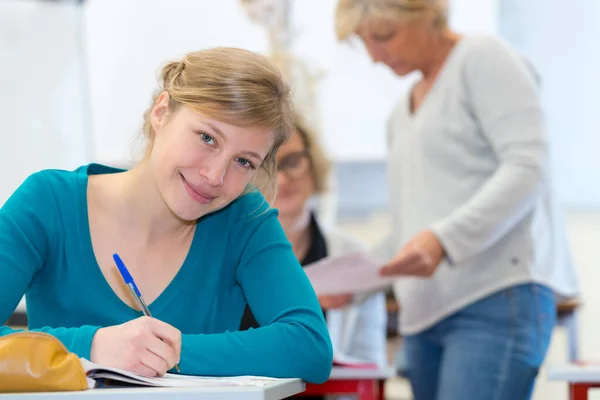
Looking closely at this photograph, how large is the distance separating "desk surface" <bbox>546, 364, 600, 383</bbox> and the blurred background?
2.20 meters

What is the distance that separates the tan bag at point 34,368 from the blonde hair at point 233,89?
41cm

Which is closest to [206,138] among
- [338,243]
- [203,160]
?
[203,160]

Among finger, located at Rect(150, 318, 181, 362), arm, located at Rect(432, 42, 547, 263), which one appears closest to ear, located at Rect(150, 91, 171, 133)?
finger, located at Rect(150, 318, 181, 362)

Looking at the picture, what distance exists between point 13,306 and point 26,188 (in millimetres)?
178

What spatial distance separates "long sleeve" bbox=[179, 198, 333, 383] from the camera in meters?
1.02

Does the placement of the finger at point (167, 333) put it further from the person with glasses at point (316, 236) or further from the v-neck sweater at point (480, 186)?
the person with glasses at point (316, 236)

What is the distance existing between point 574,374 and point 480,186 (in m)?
0.62

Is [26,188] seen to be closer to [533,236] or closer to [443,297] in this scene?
[443,297]

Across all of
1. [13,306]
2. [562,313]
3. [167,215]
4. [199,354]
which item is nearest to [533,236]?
[167,215]

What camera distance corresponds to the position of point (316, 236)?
225 centimetres

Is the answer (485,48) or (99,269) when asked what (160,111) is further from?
(485,48)

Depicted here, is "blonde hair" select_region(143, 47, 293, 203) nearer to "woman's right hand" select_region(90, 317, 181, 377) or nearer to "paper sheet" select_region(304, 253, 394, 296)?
"woman's right hand" select_region(90, 317, 181, 377)

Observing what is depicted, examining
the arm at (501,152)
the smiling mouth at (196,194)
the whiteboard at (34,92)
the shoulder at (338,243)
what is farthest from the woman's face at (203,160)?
the whiteboard at (34,92)

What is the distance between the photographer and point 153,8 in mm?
3885
